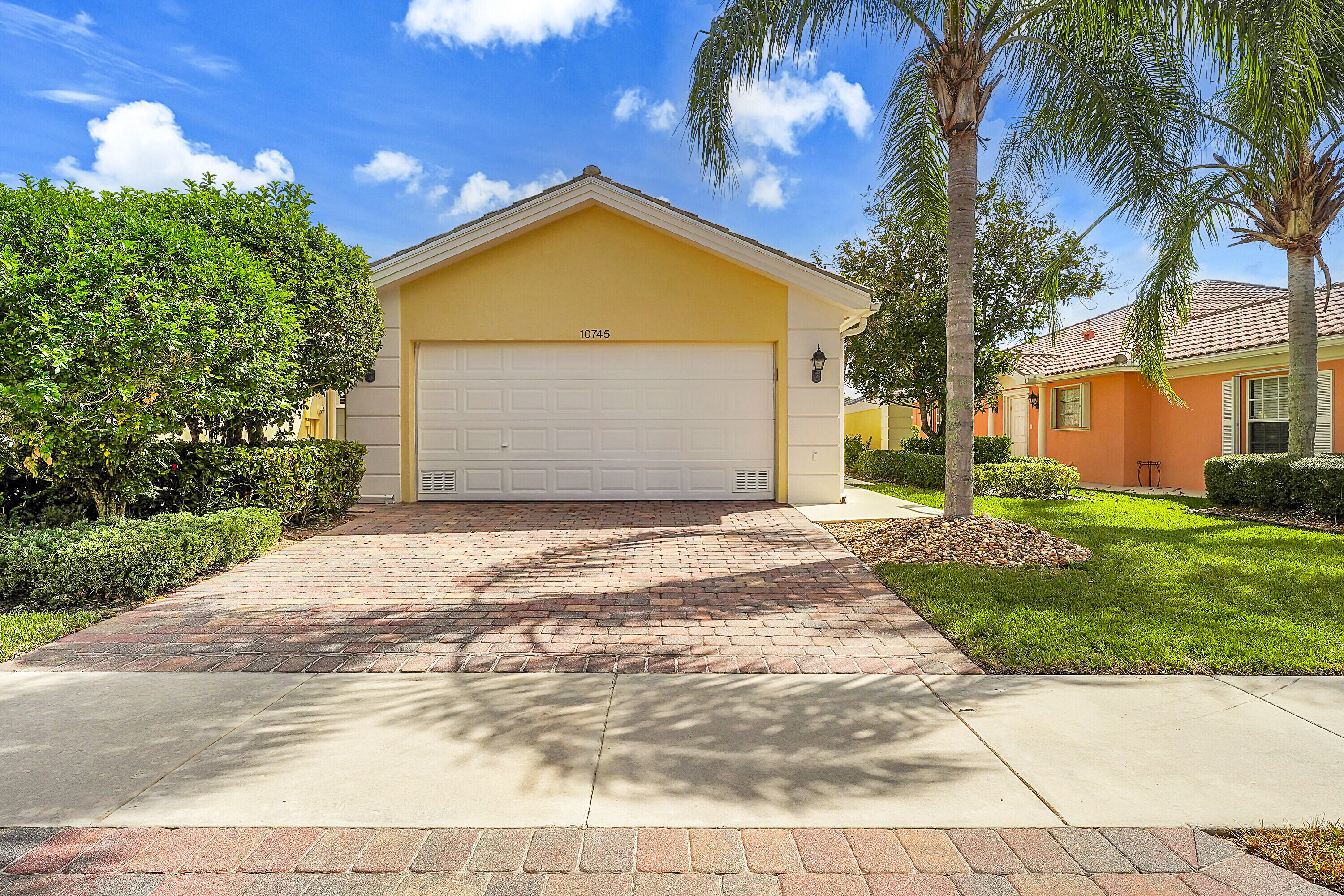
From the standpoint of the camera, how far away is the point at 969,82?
7.22 metres

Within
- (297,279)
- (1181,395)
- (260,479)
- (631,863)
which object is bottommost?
(631,863)

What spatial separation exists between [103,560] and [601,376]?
697 centimetres

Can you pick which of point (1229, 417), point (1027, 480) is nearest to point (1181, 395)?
point (1229, 417)

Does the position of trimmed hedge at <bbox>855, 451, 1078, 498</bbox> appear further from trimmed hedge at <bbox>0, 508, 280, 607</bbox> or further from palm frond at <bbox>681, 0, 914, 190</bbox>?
trimmed hedge at <bbox>0, 508, 280, 607</bbox>

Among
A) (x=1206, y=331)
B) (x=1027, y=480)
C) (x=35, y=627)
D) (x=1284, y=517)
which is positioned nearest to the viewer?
(x=35, y=627)

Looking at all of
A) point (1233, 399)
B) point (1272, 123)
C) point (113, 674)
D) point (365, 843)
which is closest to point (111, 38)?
point (113, 674)

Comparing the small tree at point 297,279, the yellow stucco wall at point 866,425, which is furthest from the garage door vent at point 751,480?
the yellow stucco wall at point 866,425

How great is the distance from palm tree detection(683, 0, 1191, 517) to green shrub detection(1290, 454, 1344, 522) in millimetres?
4604

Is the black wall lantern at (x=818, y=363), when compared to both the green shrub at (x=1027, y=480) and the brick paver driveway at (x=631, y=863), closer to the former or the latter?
the green shrub at (x=1027, y=480)

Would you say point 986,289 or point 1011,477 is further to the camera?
point 986,289

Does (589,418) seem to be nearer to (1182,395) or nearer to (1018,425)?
(1182,395)

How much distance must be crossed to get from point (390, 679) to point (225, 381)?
173 inches

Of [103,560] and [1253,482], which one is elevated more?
[1253,482]

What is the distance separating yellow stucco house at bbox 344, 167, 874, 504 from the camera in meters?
10.8
